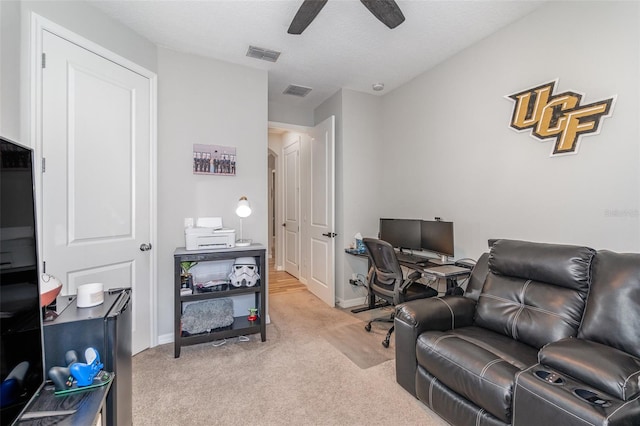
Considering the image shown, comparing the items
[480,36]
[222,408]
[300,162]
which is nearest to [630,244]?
[480,36]

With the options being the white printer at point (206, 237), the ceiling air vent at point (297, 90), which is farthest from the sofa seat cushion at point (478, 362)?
the ceiling air vent at point (297, 90)

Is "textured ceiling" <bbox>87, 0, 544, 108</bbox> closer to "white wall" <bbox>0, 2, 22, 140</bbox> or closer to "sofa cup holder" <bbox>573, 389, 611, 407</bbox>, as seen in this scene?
"white wall" <bbox>0, 2, 22, 140</bbox>

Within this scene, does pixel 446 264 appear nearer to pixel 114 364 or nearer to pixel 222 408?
pixel 222 408

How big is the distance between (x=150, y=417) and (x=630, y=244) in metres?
3.10

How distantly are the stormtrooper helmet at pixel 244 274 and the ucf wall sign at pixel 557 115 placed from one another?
263cm

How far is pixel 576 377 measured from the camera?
48.1 inches

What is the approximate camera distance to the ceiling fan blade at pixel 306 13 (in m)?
1.77

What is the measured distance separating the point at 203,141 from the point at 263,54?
1.04m

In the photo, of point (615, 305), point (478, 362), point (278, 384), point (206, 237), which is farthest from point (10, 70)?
point (615, 305)

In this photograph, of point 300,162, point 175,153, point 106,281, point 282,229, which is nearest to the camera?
point 106,281

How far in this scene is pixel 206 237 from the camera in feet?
8.71

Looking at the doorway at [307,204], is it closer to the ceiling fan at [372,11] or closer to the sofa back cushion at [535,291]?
the ceiling fan at [372,11]

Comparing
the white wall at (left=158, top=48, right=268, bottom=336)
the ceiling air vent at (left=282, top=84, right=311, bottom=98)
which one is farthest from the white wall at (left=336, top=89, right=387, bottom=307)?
the white wall at (left=158, top=48, right=268, bottom=336)

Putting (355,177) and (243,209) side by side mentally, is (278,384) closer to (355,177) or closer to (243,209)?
(243,209)
